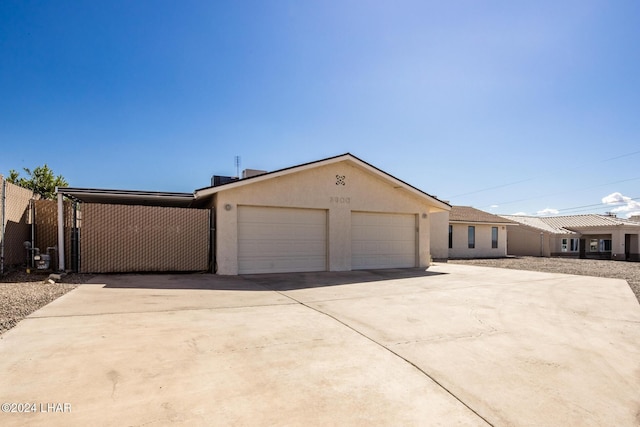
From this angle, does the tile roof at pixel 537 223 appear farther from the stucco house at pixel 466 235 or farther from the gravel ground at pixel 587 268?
the gravel ground at pixel 587 268

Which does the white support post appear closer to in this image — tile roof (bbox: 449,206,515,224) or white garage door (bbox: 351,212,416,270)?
white garage door (bbox: 351,212,416,270)

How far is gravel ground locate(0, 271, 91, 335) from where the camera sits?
5383 mm

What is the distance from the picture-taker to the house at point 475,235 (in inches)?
A: 1033

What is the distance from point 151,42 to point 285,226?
→ 745 centimetres

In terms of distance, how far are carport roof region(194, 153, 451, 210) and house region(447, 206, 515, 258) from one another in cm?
1107

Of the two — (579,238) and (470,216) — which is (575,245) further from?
(470,216)

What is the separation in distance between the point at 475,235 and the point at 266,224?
2082 cm

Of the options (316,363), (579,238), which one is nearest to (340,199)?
(316,363)

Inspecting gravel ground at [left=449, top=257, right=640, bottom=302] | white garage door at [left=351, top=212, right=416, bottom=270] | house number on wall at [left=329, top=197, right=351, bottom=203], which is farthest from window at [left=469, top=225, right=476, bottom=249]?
house number on wall at [left=329, top=197, right=351, bottom=203]

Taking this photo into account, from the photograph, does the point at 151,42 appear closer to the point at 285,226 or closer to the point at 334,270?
the point at 285,226

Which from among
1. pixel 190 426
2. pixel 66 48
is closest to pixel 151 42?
pixel 66 48

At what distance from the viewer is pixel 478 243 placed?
27.5m

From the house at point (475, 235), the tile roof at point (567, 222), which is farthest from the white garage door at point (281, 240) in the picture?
the tile roof at point (567, 222)

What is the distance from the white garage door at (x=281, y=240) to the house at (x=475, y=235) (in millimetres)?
15756
